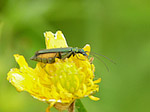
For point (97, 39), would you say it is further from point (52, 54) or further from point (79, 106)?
point (79, 106)

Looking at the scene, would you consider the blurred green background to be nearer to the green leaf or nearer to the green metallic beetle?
the green metallic beetle

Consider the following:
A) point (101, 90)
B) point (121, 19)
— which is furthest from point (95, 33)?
point (101, 90)

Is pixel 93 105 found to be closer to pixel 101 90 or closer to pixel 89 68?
pixel 101 90

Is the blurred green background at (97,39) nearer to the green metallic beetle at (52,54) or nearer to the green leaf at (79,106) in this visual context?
the green metallic beetle at (52,54)

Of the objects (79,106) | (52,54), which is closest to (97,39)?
(52,54)

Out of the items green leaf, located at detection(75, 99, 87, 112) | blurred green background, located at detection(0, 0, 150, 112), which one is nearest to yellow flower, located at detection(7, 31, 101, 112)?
green leaf, located at detection(75, 99, 87, 112)

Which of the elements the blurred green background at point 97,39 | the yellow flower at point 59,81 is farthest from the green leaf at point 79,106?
the blurred green background at point 97,39
